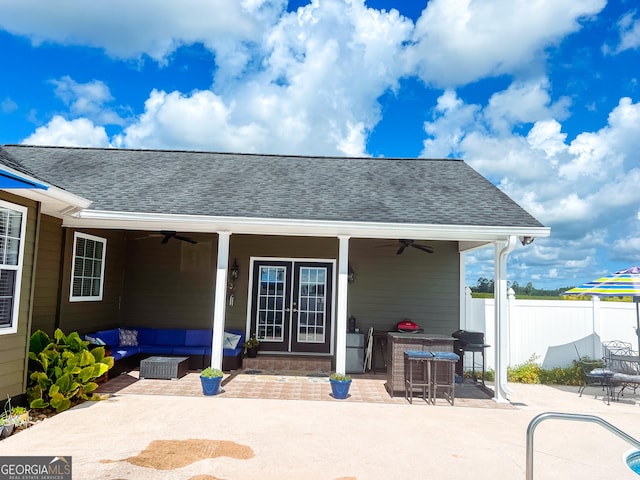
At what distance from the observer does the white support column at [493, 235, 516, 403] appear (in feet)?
21.6

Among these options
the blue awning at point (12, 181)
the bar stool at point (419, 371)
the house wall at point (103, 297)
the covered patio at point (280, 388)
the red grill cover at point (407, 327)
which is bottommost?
the covered patio at point (280, 388)

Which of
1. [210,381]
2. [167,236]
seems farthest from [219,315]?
[167,236]

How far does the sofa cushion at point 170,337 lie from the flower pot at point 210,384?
266cm

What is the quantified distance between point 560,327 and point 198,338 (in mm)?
7589

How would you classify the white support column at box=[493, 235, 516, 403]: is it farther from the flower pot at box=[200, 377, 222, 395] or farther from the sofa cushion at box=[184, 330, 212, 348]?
the sofa cushion at box=[184, 330, 212, 348]

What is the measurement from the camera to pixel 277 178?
874 cm

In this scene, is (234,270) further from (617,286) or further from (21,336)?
(617,286)

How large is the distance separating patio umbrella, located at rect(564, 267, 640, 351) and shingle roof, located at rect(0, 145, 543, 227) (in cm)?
218

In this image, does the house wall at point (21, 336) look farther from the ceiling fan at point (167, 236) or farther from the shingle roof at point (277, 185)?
the ceiling fan at point (167, 236)

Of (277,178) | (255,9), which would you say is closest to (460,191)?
(277,178)

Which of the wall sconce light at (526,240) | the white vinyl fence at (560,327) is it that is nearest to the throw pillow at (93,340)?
the wall sconce light at (526,240)

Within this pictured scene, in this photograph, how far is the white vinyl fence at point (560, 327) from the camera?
341 inches

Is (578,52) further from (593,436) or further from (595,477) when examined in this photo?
(595,477)

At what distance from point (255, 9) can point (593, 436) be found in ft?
35.5
